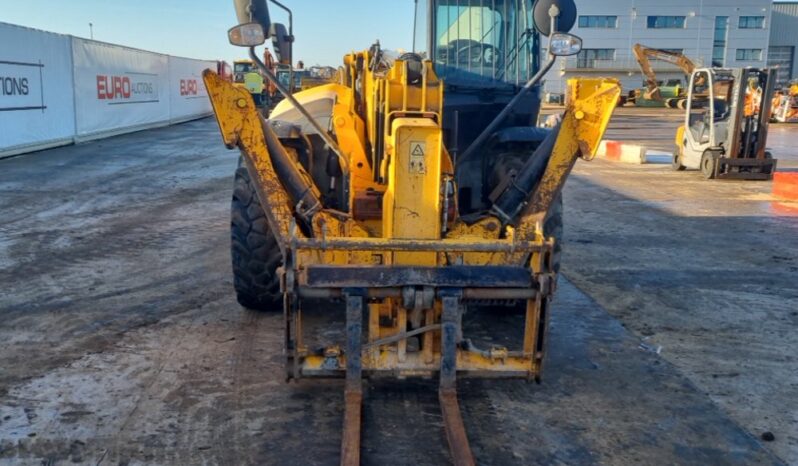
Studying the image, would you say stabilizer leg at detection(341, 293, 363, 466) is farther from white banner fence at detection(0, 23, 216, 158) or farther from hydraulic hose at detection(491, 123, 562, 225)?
white banner fence at detection(0, 23, 216, 158)

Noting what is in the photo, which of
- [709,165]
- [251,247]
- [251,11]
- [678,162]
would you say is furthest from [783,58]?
[251,11]

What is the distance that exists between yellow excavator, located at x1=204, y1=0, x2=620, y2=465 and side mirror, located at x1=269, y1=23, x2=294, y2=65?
0.40 m

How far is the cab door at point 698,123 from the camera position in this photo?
16078 millimetres

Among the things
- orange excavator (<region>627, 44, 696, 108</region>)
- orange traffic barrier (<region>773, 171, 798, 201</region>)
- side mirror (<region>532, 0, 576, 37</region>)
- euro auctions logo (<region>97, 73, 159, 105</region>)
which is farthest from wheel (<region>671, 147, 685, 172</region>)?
euro auctions logo (<region>97, 73, 159, 105</region>)

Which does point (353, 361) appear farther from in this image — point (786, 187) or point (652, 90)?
point (652, 90)

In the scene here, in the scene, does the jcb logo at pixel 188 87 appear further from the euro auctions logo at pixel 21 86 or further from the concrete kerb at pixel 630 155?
the concrete kerb at pixel 630 155

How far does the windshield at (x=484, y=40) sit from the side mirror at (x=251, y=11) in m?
1.82

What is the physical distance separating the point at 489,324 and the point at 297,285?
7.19 feet

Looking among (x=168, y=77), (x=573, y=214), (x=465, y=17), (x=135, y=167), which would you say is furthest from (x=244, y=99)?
(x=168, y=77)

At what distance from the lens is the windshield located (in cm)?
620

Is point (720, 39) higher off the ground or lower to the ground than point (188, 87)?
higher

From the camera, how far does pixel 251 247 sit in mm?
5750

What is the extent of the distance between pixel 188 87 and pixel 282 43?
97.5 feet

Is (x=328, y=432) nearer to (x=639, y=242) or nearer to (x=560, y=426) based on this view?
(x=560, y=426)
